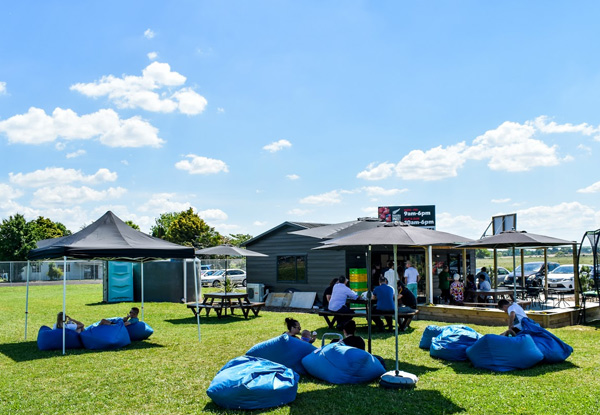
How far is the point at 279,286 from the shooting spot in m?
20.8

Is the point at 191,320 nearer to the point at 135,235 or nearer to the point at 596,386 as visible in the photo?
the point at 135,235

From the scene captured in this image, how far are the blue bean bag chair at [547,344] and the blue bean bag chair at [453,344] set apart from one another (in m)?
0.83

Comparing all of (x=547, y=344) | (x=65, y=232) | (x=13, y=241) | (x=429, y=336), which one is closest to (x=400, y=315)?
(x=429, y=336)

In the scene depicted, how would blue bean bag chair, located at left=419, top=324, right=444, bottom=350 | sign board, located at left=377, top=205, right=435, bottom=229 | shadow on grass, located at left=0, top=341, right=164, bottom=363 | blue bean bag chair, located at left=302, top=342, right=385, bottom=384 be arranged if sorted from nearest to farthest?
blue bean bag chair, located at left=302, top=342, right=385, bottom=384
shadow on grass, located at left=0, top=341, right=164, bottom=363
blue bean bag chair, located at left=419, top=324, right=444, bottom=350
sign board, located at left=377, top=205, right=435, bottom=229

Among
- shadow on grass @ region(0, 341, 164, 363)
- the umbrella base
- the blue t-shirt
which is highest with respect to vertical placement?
the blue t-shirt

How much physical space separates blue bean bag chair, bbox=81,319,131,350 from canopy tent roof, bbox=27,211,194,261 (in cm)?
144

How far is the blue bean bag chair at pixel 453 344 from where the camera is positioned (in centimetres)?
820

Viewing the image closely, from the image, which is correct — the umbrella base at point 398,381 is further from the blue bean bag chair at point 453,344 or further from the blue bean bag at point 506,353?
the blue bean bag chair at point 453,344

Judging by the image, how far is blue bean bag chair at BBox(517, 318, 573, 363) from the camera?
7734 millimetres

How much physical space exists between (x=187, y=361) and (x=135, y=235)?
4190mm

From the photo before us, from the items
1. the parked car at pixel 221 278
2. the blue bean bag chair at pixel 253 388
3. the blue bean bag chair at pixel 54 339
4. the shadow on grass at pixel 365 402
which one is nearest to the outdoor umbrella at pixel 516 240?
the shadow on grass at pixel 365 402

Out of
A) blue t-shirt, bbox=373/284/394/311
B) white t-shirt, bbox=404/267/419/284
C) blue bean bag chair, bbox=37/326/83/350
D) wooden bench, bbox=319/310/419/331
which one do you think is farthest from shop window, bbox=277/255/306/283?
blue bean bag chair, bbox=37/326/83/350

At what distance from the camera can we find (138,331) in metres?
10.8

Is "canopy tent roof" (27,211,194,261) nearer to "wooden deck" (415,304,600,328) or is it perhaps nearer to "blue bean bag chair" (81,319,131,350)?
"blue bean bag chair" (81,319,131,350)
